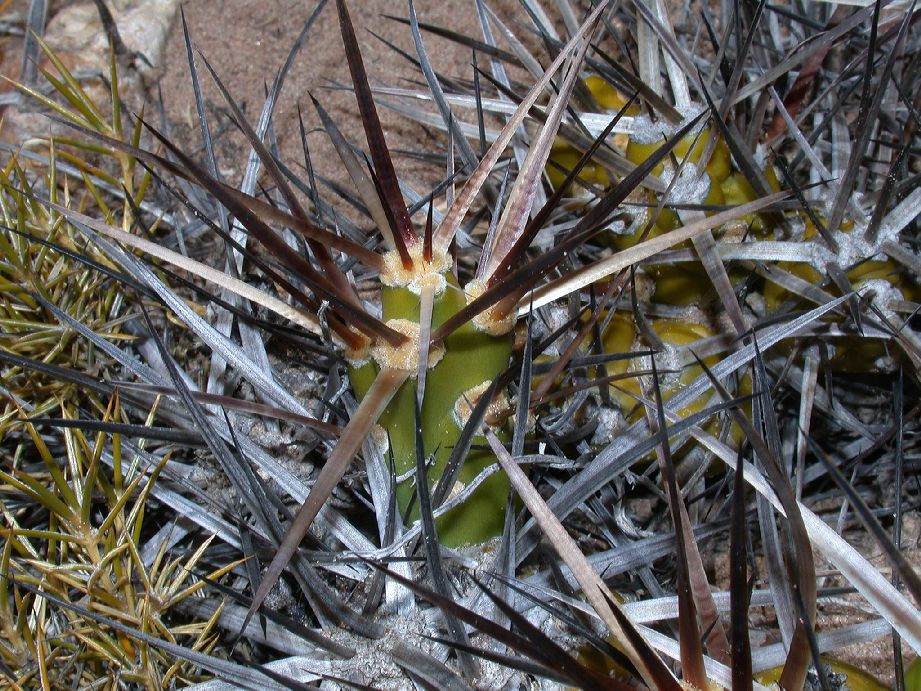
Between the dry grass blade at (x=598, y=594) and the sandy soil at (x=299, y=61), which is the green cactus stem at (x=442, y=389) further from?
the sandy soil at (x=299, y=61)

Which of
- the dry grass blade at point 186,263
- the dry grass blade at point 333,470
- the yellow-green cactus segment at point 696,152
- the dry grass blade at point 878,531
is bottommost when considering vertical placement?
the dry grass blade at point 333,470

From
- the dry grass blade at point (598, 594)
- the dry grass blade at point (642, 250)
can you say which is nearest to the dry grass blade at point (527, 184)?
the dry grass blade at point (642, 250)

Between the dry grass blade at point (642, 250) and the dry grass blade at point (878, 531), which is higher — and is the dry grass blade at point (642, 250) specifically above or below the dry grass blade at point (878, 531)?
above

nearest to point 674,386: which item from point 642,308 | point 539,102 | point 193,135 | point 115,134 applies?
point 642,308

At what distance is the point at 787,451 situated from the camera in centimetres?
98

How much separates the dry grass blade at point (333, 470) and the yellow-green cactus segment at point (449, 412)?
0.10ft

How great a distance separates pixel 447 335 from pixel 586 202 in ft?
1.38

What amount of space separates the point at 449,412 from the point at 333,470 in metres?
0.16

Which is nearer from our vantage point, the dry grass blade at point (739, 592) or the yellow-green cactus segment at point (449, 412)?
the dry grass blade at point (739, 592)

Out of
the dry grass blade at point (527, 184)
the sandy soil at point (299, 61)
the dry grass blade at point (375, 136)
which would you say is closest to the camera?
the dry grass blade at point (375, 136)

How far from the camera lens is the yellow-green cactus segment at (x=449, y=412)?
72cm

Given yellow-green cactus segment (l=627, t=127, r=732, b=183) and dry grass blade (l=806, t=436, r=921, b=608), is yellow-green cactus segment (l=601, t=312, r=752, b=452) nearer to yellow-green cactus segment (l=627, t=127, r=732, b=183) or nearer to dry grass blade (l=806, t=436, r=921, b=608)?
yellow-green cactus segment (l=627, t=127, r=732, b=183)

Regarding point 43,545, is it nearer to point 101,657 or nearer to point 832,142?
point 101,657

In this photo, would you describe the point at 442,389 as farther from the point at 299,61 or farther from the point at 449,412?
the point at 299,61
